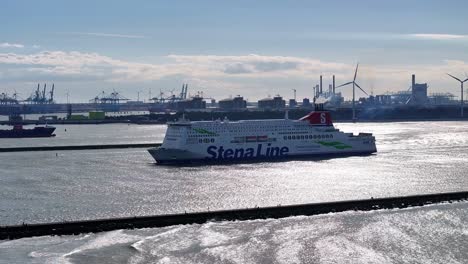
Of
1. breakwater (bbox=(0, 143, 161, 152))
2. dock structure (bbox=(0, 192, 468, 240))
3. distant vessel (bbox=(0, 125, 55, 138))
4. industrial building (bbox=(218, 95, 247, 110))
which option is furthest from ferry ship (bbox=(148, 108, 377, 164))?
industrial building (bbox=(218, 95, 247, 110))

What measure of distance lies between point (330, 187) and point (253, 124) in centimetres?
1400

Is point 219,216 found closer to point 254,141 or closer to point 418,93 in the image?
point 254,141

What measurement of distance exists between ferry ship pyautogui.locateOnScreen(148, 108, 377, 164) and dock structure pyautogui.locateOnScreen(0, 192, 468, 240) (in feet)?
57.4

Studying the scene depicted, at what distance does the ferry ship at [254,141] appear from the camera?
38.9m

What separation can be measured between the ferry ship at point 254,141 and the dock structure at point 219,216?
57.4 feet

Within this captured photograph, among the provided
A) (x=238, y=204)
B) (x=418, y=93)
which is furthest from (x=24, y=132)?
(x=418, y=93)

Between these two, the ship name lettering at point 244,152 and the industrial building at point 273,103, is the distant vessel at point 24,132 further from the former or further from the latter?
the industrial building at point 273,103

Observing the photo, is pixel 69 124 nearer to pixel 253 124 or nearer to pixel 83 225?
pixel 253 124

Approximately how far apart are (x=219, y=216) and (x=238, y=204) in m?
2.69

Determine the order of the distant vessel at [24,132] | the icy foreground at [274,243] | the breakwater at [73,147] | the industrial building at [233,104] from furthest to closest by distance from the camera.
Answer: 1. the industrial building at [233,104]
2. the distant vessel at [24,132]
3. the breakwater at [73,147]
4. the icy foreground at [274,243]

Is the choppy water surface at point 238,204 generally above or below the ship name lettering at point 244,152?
below

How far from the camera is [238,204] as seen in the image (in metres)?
23.1

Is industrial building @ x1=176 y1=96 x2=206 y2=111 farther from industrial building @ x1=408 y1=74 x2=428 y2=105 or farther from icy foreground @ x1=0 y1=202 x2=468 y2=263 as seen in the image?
icy foreground @ x1=0 y1=202 x2=468 y2=263

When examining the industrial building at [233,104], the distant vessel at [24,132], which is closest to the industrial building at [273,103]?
the industrial building at [233,104]
